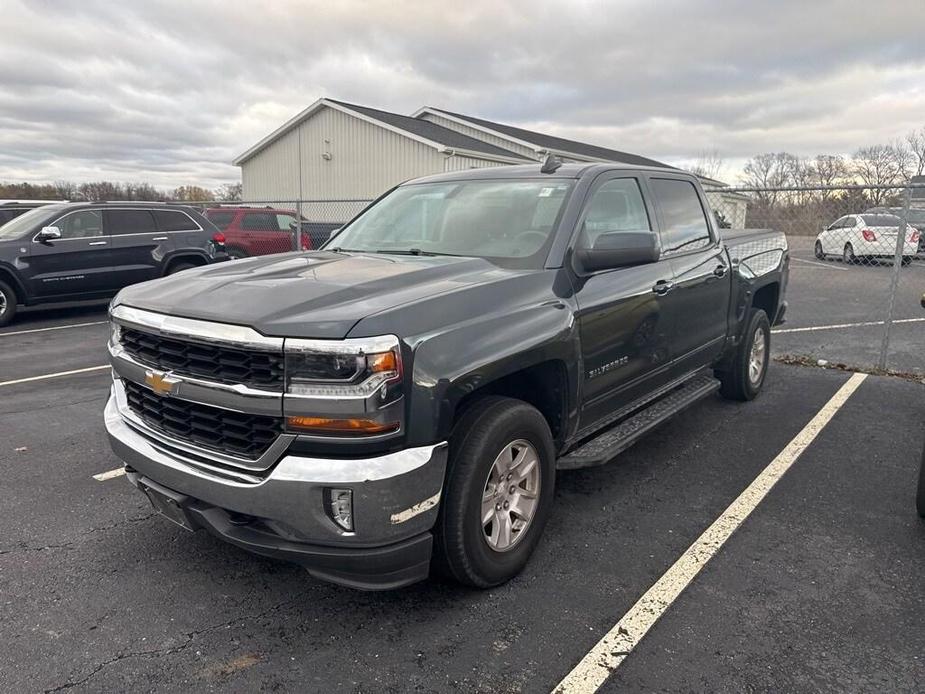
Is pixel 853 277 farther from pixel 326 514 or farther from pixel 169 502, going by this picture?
pixel 169 502

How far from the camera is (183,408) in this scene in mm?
2746

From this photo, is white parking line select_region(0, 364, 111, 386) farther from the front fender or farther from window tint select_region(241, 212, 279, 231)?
window tint select_region(241, 212, 279, 231)

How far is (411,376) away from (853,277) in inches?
594

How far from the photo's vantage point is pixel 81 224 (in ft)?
33.8

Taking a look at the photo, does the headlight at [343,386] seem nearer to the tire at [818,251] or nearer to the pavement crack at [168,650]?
the pavement crack at [168,650]

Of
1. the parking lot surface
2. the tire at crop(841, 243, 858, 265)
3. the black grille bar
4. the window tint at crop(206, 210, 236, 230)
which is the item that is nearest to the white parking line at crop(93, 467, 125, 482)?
the parking lot surface

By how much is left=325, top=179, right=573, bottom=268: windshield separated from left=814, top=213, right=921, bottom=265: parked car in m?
6.32

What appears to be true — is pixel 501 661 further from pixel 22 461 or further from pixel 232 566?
pixel 22 461

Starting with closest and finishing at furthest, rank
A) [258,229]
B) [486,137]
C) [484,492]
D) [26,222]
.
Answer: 1. [484,492]
2. [26,222]
3. [258,229]
4. [486,137]

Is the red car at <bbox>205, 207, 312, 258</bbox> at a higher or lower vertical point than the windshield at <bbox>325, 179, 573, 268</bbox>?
lower

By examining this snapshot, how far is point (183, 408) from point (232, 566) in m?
0.90

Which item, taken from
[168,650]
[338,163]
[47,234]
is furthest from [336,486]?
[338,163]

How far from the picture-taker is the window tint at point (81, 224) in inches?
399

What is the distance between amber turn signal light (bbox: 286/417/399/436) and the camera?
236 centimetres
